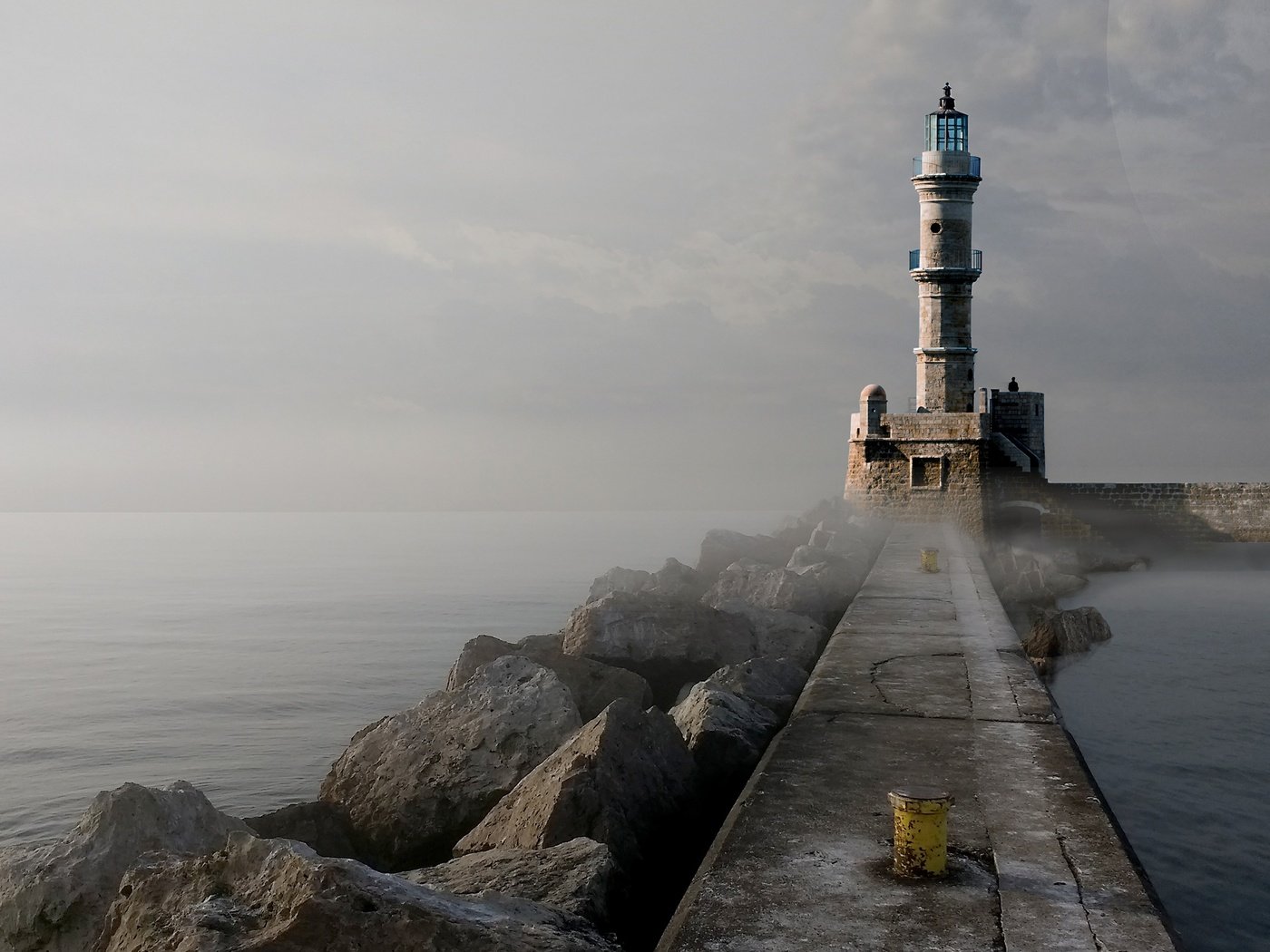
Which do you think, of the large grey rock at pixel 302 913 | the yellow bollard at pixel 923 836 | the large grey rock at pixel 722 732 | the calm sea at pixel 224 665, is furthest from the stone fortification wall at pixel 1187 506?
the large grey rock at pixel 302 913

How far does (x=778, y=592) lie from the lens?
1202 centimetres

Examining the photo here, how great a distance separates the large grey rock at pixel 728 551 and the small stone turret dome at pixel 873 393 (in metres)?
11.1

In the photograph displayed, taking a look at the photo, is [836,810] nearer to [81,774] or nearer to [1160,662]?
[81,774]

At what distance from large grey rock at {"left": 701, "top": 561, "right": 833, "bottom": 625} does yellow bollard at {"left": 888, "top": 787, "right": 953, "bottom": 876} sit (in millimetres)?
7431

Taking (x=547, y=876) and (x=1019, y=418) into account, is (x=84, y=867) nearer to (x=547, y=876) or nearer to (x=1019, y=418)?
(x=547, y=876)

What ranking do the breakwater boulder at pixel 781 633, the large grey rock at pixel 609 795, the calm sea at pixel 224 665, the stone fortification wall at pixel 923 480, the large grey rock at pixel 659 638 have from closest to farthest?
the large grey rock at pixel 609 795 < the large grey rock at pixel 659 638 < the breakwater boulder at pixel 781 633 < the calm sea at pixel 224 665 < the stone fortification wall at pixel 923 480

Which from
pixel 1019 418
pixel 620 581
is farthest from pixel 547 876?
pixel 1019 418

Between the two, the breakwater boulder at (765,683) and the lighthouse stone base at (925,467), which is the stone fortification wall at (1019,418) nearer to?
the lighthouse stone base at (925,467)

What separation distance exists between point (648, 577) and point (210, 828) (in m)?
11.1

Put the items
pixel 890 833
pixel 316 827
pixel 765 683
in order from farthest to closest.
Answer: pixel 765 683 → pixel 316 827 → pixel 890 833

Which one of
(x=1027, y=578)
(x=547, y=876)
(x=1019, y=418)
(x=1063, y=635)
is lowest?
(x=1063, y=635)

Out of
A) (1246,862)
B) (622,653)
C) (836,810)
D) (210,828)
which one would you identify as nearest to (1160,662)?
(1246,862)

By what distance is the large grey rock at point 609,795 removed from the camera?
4.73 m

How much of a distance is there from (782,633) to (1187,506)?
25335 millimetres
